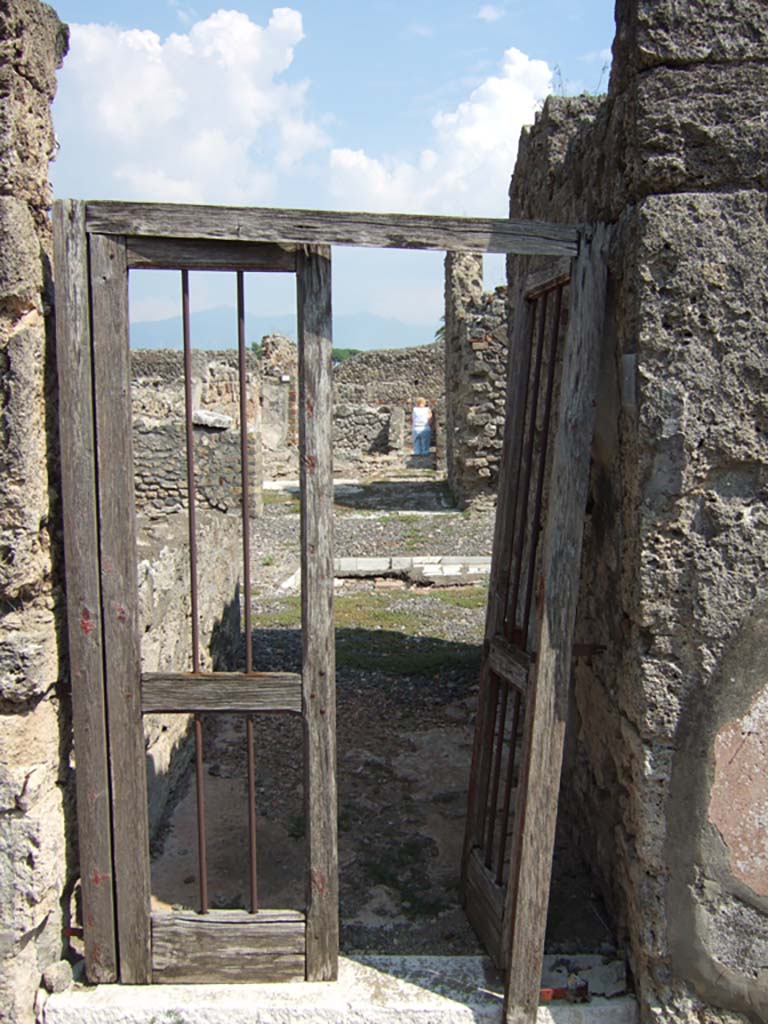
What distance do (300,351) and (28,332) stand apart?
2.58 feet

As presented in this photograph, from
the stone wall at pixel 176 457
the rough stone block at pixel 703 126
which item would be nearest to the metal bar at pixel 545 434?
the rough stone block at pixel 703 126

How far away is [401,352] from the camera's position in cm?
3278

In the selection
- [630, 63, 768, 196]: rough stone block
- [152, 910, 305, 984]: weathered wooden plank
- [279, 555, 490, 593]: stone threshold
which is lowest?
[279, 555, 490, 593]: stone threshold

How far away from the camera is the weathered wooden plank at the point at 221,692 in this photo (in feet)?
9.77

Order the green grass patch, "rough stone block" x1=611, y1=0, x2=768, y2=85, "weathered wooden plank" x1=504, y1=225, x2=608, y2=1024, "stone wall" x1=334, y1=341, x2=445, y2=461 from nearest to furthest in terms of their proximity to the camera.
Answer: "rough stone block" x1=611, y1=0, x2=768, y2=85 < "weathered wooden plank" x1=504, y1=225, x2=608, y2=1024 < the green grass patch < "stone wall" x1=334, y1=341, x2=445, y2=461

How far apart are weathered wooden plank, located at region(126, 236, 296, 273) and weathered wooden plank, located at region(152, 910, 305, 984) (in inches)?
81.2

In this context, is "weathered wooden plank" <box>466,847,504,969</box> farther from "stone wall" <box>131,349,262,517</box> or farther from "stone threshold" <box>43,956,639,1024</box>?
"stone wall" <box>131,349,262,517</box>

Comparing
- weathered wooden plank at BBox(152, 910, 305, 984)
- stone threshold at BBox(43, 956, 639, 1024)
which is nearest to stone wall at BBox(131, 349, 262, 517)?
weathered wooden plank at BBox(152, 910, 305, 984)

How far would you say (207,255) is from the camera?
9.29 feet

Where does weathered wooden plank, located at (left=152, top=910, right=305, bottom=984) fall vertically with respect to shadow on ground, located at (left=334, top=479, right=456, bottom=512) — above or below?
above

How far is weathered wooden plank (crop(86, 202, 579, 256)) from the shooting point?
2.77 meters

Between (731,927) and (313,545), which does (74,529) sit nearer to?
(313,545)

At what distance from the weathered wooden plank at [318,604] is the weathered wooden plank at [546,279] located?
852 millimetres

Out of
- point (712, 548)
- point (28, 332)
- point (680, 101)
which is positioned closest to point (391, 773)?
point (712, 548)
